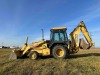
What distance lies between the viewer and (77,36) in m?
16.0

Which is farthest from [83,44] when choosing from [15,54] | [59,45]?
[15,54]

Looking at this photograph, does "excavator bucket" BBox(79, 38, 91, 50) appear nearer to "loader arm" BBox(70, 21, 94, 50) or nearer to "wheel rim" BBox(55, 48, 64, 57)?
"loader arm" BBox(70, 21, 94, 50)

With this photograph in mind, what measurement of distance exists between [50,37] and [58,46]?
1.39 meters

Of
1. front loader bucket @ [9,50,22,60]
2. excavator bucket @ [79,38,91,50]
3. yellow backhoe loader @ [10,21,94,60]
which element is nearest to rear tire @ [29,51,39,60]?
yellow backhoe loader @ [10,21,94,60]

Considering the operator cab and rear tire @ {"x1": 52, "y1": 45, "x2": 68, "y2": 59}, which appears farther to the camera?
the operator cab

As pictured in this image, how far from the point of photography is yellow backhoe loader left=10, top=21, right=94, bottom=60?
49.7 feet

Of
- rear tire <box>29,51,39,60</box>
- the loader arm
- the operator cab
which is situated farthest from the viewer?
the loader arm

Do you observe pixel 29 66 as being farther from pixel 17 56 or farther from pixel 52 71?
pixel 17 56

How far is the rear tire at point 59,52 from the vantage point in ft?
48.9

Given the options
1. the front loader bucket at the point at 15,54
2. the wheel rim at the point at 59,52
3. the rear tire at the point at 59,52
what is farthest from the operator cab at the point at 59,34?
the front loader bucket at the point at 15,54

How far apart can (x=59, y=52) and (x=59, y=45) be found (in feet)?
2.03

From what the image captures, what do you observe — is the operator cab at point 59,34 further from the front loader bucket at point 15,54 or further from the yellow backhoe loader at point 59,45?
the front loader bucket at point 15,54

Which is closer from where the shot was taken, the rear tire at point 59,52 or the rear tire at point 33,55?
the rear tire at point 59,52

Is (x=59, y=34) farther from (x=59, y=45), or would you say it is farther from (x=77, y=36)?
(x=77, y=36)
